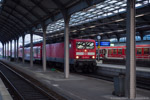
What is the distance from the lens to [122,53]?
3525 centimetres

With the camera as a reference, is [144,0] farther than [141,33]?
No

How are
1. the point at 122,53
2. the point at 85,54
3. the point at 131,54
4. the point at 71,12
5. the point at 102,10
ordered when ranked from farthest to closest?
the point at 122,53 → the point at 102,10 → the point at 85,54 → the point at 71,12 → the point at 131,54

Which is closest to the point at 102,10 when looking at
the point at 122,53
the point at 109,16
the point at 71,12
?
the point at 109,16

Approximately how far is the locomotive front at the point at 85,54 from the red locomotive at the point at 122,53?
24.8ft

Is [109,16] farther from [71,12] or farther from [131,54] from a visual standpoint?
[131,54]

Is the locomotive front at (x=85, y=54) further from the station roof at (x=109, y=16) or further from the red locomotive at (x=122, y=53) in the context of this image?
the red locomotive at (x=122, y=53)

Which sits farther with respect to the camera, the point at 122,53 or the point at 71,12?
the point at 122,53

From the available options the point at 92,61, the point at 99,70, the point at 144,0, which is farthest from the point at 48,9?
the point at 144,0

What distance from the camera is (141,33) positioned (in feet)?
128

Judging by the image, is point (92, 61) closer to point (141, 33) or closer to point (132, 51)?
point (132, 51)

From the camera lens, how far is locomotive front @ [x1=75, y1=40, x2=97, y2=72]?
62.6 feet

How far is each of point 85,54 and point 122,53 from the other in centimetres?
1725

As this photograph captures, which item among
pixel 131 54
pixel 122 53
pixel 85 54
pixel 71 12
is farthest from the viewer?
pixel 122 53

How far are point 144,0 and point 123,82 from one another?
54.0ft
